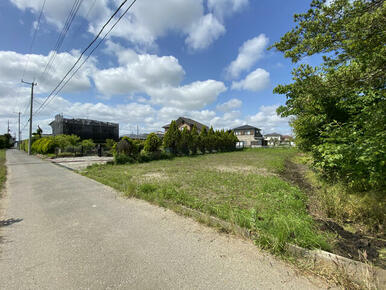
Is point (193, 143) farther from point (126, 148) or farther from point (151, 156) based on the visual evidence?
point (126, 148)

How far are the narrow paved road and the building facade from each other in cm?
3420

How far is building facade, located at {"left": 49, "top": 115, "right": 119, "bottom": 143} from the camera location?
3121cm

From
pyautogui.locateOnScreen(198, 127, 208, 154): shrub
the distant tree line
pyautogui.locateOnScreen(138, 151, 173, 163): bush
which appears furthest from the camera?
pyautogui.locateOnScreen(198, 127, 208, 154): shrub

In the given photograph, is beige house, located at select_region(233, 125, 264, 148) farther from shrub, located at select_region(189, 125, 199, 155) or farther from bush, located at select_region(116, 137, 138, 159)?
bush, located at select_region(116, 137, 138, 159)

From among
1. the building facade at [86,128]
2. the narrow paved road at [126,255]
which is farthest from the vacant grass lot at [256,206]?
the building facade at [86,128]

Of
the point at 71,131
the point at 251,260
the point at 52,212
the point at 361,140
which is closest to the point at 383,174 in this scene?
the point at 361,140

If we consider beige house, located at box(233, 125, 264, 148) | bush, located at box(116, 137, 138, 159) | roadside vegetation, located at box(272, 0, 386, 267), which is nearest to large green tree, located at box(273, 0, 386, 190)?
roadside vegetation, located at box(272, 0, 386, 267)

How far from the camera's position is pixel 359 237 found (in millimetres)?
2949

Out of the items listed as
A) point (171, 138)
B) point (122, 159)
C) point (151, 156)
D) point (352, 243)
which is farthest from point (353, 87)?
point (171, 138)

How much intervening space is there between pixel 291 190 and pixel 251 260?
407cm

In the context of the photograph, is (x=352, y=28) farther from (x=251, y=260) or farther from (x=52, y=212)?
(x=52, y=212)

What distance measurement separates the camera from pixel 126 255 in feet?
7.48

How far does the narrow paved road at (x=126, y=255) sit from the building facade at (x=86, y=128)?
112ft

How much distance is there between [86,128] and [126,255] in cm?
3884
